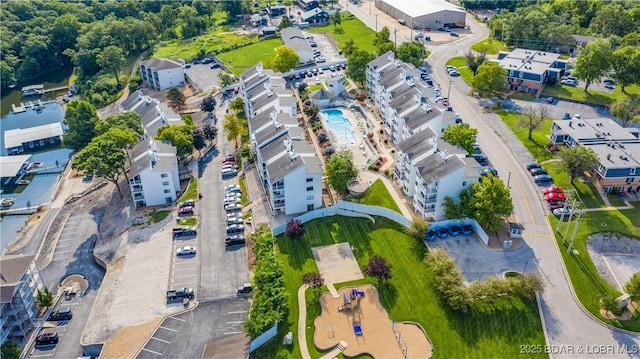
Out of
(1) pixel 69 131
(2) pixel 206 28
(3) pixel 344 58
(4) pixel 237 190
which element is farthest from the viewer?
(2) pixel 206 28

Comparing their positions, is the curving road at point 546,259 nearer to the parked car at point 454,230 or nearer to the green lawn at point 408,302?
the green lawn at point 408,302

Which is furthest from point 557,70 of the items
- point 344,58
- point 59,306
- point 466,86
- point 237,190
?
point 59,306

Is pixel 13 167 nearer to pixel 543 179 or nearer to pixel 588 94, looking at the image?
pixel 543 179

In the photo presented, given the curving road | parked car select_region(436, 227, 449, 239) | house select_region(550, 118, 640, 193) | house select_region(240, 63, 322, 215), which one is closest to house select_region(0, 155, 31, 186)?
house select_region(240, 63, 322, 215)

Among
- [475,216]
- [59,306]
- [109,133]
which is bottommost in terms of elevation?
[59,306]

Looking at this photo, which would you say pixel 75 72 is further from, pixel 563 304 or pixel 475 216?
pixel 563 304

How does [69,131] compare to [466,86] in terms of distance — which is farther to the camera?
[466,86]

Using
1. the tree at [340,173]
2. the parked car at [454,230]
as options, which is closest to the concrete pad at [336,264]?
the tree at [340,173]

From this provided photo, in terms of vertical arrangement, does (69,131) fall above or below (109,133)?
below
